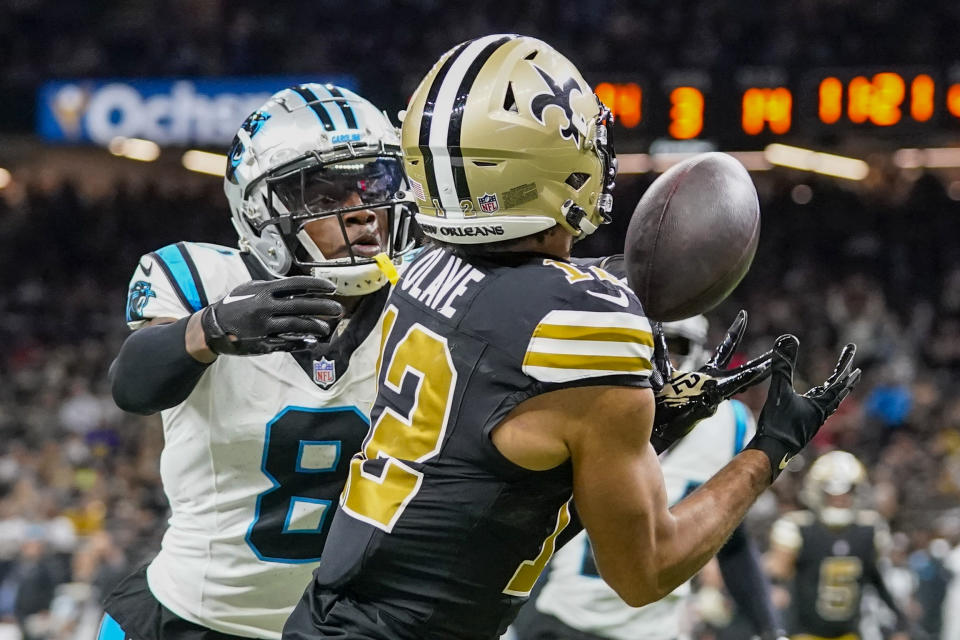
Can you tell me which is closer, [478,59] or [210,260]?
[478,59]

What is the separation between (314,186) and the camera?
2.79 meters

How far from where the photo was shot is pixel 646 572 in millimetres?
2047

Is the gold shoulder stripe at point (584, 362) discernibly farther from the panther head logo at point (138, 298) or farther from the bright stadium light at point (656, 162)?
the bright stadium light at point (656, 162)

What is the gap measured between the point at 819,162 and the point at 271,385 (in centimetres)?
1368

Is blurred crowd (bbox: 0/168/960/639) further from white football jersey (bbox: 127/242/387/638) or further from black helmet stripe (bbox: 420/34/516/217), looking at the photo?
black helmet stripe (bbox: 420/34/516/217)

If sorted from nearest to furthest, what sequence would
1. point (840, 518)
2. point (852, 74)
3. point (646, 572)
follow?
point (646, 572)
point (840, 518)
point (852, 74)

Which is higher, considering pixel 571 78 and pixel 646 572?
pixel 571 78

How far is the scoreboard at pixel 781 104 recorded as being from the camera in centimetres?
1105

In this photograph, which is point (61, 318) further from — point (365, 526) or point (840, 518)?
point (365, 526)

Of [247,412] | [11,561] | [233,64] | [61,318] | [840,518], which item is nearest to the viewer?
[247,412]

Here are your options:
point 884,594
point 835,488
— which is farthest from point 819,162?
point 884,594

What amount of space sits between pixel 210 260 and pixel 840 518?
16.5 ft

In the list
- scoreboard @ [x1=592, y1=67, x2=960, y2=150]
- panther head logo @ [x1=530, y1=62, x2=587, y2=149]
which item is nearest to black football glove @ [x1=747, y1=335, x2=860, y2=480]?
panther head logo @ [x1=530, y1=62, x2=587, y2=149]

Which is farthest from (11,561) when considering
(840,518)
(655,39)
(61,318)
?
(655,39)
